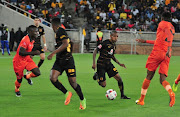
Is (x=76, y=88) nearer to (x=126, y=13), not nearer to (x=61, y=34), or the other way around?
(x=61, y=34)

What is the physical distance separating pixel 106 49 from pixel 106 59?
12.5 inches

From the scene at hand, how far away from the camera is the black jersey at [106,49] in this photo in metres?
11.5

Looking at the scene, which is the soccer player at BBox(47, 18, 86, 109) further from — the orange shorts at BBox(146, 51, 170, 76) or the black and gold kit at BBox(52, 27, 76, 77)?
the orange shorts at BBox(146, 51, 170, 76)

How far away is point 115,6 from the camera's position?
38.1 meters

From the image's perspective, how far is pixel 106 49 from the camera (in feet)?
37.9

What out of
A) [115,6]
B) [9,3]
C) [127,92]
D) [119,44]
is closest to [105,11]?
[115,6]

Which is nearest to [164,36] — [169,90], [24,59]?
[169,90]

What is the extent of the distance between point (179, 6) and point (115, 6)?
576 centimetres

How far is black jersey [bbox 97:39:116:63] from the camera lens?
37.7ft

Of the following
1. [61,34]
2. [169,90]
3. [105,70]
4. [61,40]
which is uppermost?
[61,34]

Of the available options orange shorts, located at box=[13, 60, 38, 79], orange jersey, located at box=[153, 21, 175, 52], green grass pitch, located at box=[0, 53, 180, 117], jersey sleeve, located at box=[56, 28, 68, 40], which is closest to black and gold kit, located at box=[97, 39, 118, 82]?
green grass pitch, located at box=[0, 53, 180, 117]

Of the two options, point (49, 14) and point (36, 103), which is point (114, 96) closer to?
point (36, 103)

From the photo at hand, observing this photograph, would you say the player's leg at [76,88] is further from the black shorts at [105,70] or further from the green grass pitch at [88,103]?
the black shorts at [105,70]

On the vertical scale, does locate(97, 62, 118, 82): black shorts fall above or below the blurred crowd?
below
